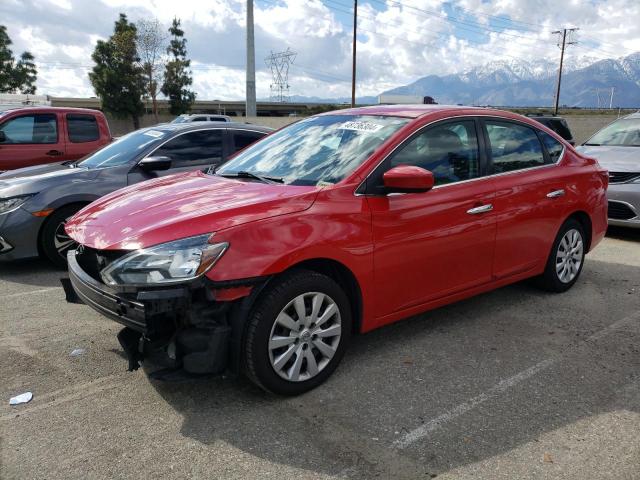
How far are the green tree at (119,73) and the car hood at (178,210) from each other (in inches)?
1683

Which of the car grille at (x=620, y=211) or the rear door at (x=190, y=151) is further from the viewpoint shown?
the car grille at (x=620, y=211)

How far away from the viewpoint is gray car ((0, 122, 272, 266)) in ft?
18.0

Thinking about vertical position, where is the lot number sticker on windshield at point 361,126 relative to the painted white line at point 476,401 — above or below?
above

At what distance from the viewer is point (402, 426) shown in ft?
9.57

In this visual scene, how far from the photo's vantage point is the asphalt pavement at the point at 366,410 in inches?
102

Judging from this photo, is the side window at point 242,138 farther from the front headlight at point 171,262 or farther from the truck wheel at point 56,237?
the front headlight at point 171,262

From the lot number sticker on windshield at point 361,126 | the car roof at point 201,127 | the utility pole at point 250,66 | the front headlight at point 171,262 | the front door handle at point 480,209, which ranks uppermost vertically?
the utility pole at point 250,66

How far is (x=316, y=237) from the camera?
10.2ft

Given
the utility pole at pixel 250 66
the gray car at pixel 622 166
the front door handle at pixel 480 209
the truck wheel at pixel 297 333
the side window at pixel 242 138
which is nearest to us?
the truck wheel at pixel 297 333

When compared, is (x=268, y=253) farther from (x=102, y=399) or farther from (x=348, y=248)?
(x=102, y=399)

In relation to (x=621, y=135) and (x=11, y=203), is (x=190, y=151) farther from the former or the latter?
(x=621, y=135)

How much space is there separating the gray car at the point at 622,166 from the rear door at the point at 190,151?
17.9 ft

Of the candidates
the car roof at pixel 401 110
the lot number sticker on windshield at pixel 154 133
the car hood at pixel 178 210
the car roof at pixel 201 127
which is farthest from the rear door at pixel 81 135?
the car roof at pixel 401 110

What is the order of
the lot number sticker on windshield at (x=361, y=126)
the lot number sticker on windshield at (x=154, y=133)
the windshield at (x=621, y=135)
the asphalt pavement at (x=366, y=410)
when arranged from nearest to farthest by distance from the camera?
the asphalt pavement at (x=366, y=410) → the lot number sticker on windshield at (x=361, y=126) → the lot number sticker on windshield at (x=154, y=133) → the windshield at (x=621, y=135)
